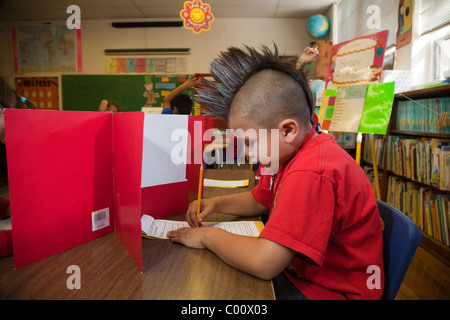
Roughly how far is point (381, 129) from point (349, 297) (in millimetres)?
1131

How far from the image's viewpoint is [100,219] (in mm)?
705

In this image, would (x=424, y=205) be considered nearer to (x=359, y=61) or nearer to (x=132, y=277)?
(x=359, y=61)

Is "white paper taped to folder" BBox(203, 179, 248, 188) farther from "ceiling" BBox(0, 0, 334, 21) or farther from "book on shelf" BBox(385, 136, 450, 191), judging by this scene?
"ceiling" BBox(0, 0, 334, 21)

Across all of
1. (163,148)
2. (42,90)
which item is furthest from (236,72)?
(42,90)

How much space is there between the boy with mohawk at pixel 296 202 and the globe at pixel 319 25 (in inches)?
158

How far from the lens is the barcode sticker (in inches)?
27.1

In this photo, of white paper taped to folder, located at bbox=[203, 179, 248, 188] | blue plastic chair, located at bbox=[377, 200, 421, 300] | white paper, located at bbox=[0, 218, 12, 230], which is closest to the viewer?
blue plastic chair, located at bbox=[377, 200, 421, 300]

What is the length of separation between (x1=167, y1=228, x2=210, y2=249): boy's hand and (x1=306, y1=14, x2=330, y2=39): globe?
14.1 ft

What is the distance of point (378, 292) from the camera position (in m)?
0.61

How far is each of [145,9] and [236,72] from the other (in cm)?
451

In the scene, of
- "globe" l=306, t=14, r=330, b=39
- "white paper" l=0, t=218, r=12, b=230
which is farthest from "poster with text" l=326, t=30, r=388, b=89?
"globe" l=306, t=14, r=330, b=39

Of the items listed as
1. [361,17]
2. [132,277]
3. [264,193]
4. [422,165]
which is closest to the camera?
[132,277]

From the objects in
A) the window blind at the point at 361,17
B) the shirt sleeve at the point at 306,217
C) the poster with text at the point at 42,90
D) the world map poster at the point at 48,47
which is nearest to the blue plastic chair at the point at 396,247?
the shirt sleeve at the point at 306,217
